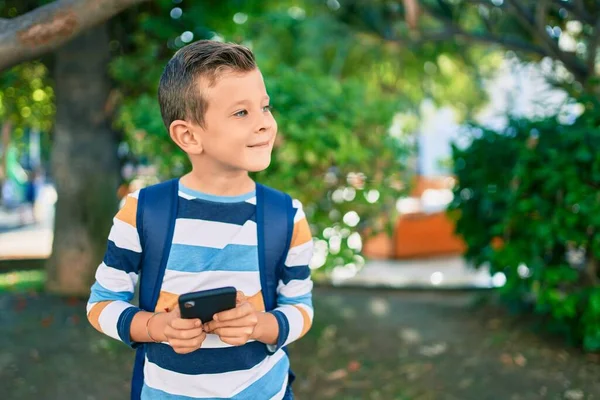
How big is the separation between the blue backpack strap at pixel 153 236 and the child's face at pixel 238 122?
0.59ft

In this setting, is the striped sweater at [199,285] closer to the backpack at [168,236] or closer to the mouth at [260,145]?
the backpack at [168,236]

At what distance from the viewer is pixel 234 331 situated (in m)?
1.60

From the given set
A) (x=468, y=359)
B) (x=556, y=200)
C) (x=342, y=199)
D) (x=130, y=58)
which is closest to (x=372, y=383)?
(x=468, y=359)

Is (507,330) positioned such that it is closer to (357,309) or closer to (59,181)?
(357,309)

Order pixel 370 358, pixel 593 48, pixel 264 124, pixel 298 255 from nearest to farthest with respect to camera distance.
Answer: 1. pixel 264 124
2. pixel 298 255
3. pixel 370 358
4. pixel 593 48

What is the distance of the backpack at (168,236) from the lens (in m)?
1.76

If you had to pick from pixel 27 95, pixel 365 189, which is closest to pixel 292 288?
pixel 365 189

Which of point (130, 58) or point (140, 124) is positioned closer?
point (140, 124)

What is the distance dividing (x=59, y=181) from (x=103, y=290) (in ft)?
18.6

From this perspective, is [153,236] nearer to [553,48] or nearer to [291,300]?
[291,300]

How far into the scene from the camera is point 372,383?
5031 mm

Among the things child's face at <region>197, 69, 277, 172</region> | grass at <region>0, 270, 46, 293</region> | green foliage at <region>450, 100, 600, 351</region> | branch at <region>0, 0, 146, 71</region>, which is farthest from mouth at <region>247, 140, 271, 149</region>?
grass at <region>0, 270, 46, 293</region>

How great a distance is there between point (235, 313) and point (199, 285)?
21 centimetres

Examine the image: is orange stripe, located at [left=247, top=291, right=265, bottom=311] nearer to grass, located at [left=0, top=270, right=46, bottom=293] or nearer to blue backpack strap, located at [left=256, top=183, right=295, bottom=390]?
blue backpack strap, located at [left=256, top=183, right=295, bottom=390]
